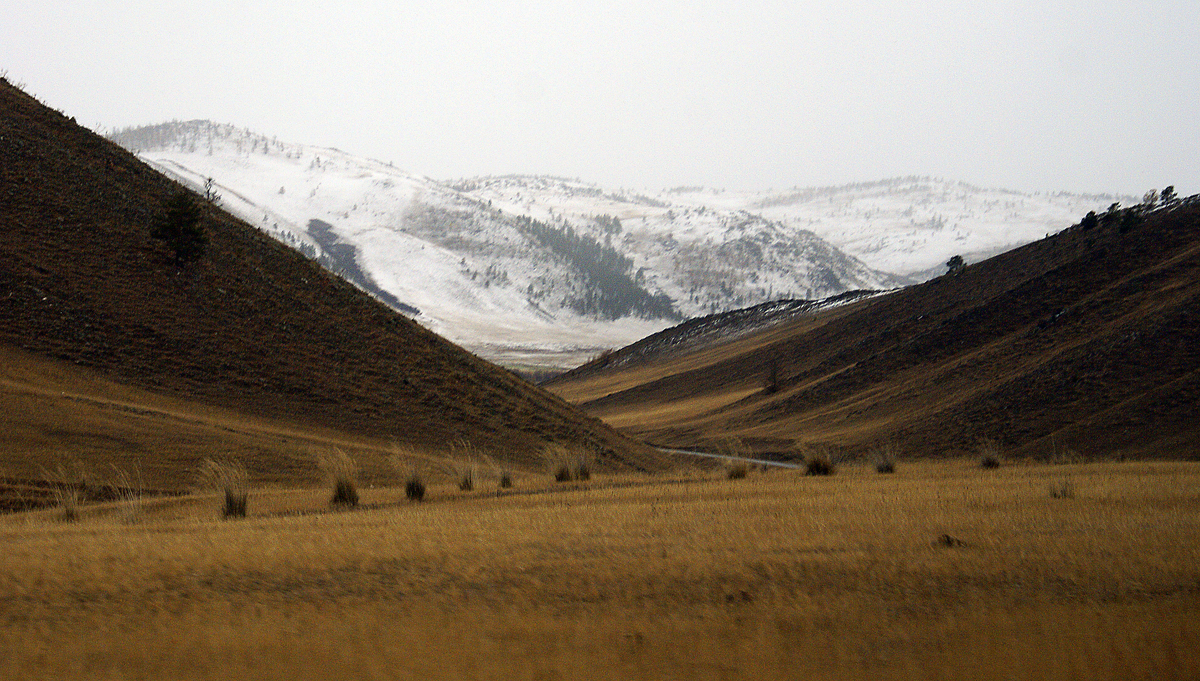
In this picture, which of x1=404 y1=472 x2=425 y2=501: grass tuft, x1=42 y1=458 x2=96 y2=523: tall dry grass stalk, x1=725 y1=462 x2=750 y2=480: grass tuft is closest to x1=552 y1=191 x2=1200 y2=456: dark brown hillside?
x1=725 y1=462 x2=750 y2=480: grass tuft

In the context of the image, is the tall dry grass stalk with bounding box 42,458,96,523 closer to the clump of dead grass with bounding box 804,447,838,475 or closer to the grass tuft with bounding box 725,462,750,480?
the grass tuft with bounding box 725,462,750,480

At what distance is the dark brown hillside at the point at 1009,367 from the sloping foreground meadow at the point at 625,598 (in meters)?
23.4

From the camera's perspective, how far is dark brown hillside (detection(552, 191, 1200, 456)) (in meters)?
33.5

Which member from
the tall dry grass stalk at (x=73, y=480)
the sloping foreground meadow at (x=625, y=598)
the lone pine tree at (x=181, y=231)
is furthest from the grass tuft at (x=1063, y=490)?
the lone pine tree at (x=181, y=231)

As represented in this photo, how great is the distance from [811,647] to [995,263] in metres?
68.6

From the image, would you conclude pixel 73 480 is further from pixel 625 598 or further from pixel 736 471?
pixel 625 598

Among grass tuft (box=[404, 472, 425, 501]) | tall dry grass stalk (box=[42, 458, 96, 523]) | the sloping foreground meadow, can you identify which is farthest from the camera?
tall dry grass stalk (box=[42, 458, 96, 523])

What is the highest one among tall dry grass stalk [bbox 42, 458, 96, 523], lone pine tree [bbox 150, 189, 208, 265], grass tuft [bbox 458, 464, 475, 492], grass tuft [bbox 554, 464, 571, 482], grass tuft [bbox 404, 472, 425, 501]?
lone pine tree [bbox 150, 189, 208, 265]

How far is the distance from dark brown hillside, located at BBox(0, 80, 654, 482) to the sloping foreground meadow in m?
17.3

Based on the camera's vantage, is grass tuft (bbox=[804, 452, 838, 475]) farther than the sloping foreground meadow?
Yes

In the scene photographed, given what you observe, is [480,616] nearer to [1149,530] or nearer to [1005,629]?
[1005,629]

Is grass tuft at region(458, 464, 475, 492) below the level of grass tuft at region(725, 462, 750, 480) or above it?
below

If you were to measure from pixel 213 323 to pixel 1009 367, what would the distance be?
3582 cm

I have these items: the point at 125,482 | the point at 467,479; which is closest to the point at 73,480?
the point at 125,482
